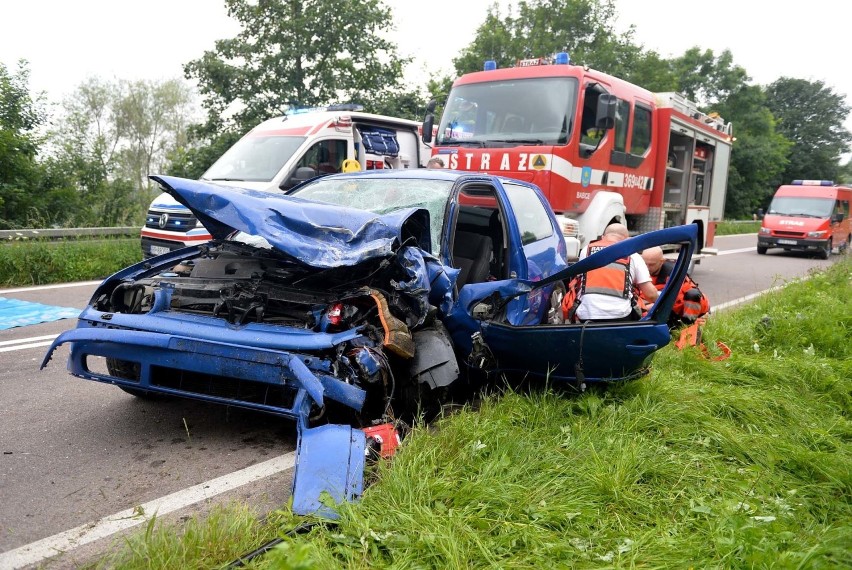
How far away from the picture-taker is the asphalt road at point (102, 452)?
2.86 meters

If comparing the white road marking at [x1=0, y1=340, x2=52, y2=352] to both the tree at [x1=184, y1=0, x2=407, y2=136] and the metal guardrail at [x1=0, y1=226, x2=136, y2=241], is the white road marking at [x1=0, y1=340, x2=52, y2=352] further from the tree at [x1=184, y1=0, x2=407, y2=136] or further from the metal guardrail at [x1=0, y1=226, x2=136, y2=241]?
the tree at [x1=184, y1=0, x2=407, y2=136]

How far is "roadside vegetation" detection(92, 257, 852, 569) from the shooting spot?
2.41 metres

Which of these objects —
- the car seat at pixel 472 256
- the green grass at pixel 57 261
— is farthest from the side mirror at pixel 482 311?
the green grass at pixel 57 261

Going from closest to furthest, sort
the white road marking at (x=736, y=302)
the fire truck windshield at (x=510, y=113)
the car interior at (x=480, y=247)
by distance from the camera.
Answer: the car interior at (x=480, y=247)
the fire truck windshield at (x=510, y=113)
the white road marking at (x=736, y=302)

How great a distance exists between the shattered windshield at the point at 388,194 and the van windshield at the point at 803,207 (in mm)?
18180

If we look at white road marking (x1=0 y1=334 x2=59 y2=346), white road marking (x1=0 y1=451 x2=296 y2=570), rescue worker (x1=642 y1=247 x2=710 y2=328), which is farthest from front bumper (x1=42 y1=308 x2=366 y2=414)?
rescue worker (x1=642 y1=247 x2=710 y2=328)

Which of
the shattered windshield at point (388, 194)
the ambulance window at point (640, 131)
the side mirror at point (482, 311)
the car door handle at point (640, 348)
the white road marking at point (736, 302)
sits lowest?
the white road marking at point (736, 302)

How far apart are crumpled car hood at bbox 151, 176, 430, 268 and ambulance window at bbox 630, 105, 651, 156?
674cm

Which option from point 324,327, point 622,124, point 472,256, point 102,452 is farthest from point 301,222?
point 622,124

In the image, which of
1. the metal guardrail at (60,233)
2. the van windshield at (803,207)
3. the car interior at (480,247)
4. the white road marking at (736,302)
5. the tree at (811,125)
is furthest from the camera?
the tree at (811,125)

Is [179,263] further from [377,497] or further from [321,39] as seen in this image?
[321,39]

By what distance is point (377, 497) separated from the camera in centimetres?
281

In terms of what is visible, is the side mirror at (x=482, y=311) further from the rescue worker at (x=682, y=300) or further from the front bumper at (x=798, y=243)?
the front bumper at (x=798, y=243)

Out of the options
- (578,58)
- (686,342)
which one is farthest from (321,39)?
(686,342)
